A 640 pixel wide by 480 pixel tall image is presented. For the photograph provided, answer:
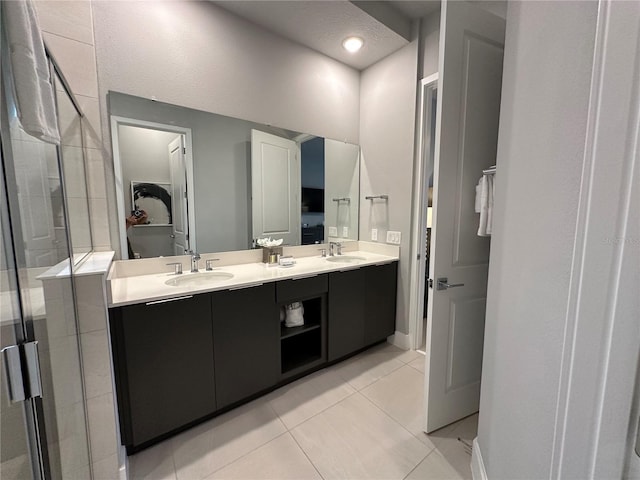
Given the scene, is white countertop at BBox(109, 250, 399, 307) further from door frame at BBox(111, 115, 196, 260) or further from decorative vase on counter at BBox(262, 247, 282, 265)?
door frame at BBox(111, 115, 196, 260)

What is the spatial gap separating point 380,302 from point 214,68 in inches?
90.0

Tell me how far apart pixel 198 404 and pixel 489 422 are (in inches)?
58.6

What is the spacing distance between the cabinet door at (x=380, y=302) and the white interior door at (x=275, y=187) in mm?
775

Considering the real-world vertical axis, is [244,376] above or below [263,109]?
below

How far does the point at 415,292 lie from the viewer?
2.42 m

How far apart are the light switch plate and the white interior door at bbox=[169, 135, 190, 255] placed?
174 cm

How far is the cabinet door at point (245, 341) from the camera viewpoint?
1.55m

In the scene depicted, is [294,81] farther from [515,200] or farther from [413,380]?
[413,380]

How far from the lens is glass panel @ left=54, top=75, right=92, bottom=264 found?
1.28 m

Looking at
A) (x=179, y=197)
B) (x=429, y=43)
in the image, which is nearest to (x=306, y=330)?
(x=179, y=197)

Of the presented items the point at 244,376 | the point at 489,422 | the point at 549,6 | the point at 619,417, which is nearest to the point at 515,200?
the point at 549,6

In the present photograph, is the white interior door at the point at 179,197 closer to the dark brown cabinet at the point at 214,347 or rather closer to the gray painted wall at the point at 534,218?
the dark brown cabinet at the point at 214,347

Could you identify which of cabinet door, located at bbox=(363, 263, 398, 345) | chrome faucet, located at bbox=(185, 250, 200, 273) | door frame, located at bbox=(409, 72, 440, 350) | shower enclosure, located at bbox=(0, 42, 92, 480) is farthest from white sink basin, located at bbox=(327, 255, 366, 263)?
shower enclosure, located at bbox=(0, 42, 92, 480)

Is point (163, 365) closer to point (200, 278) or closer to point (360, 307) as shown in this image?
point (200, 278)
